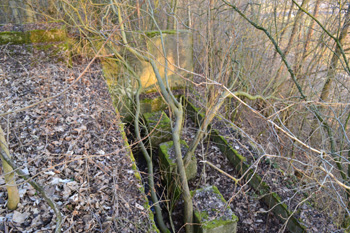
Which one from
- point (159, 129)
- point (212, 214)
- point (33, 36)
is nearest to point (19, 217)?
point (212, 214)

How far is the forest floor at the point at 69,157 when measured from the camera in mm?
2641

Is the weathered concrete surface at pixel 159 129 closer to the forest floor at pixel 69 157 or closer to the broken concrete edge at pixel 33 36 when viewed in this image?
the forest floor at pixel 69 157

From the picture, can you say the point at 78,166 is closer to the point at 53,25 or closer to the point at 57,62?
the point at 57,62

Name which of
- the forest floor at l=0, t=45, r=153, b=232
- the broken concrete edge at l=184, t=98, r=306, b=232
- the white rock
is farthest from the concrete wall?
the white rock

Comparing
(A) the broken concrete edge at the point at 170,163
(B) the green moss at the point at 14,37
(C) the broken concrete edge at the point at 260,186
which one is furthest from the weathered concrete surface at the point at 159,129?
(B) the green moss at the point at 14,37

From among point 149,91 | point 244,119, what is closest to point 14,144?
point 149,91

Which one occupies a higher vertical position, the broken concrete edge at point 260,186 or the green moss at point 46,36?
the green moss at point 46,36

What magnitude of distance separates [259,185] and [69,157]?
3596 millimetres

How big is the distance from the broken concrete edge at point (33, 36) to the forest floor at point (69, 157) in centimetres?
59

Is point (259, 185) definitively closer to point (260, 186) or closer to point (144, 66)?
point (260, 186)

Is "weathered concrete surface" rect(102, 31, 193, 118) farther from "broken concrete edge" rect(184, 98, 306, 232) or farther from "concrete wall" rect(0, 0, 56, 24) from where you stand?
"concrete wall" rect(0, 0, 56, 24)

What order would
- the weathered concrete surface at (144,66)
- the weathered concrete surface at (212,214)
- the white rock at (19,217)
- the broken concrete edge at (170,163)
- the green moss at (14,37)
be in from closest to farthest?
the white rock at (19,217) → the weathered concrete surface at (212,214) → the broken concrete edge at (170,163) → the green moss at (14,37) → the weathered concrete surface at (144,66)

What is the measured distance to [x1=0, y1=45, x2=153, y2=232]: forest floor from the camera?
8.66 feet

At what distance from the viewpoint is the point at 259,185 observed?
475 centimetres
